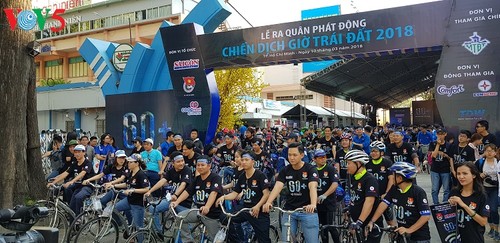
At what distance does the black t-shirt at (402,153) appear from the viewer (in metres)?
7.96

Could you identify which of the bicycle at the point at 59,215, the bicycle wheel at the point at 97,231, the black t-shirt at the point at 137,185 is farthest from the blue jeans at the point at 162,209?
the bicycle at the point at 59,215

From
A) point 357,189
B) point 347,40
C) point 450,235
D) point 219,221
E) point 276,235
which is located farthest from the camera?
point 347,40

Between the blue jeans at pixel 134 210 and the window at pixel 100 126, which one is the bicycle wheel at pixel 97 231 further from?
the window at pixel 100 126

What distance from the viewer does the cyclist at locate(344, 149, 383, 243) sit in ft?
15.9

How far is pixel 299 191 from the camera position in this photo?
17.6 feet

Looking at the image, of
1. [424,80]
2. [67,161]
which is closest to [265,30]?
[67,161]

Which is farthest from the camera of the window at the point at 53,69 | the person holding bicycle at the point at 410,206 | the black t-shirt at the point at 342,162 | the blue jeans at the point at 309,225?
the window at the point at 53,69

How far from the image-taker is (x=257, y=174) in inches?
221

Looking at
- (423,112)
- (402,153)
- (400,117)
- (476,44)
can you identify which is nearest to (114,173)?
(402,153)

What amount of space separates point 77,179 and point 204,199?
2955 millimetres

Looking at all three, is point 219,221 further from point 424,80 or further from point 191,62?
point 424,80

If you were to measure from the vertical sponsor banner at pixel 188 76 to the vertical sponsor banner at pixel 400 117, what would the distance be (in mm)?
21410

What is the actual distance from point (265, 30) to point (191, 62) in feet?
9.27

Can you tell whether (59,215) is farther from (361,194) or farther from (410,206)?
(410,206)
